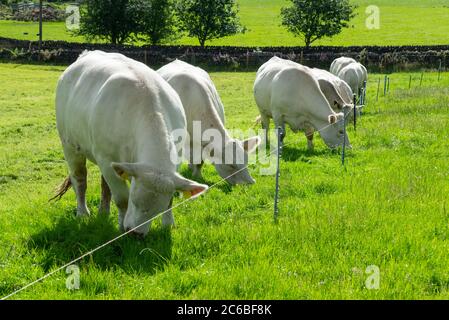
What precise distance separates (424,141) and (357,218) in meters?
6.73

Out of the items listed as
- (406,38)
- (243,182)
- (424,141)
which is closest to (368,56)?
(406,38)

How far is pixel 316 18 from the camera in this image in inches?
2371

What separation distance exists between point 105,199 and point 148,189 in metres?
2.32

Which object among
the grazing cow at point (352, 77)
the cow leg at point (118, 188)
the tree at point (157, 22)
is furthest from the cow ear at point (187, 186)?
the tree at point (157, 22)

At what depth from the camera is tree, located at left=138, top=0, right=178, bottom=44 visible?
203 ft

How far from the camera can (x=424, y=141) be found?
13.0 m

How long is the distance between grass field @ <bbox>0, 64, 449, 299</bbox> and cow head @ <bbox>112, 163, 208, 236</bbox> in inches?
12.8

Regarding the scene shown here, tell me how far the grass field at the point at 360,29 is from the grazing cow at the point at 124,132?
55.6 meters

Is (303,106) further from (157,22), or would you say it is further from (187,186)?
(157,22)

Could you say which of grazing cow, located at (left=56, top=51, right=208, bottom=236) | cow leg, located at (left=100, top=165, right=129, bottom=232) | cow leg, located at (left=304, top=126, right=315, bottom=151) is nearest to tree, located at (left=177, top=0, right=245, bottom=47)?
cow leg, located at (left=304, top=126, right=315, bottom=151)

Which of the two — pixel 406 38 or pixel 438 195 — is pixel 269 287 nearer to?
pixel 438 195

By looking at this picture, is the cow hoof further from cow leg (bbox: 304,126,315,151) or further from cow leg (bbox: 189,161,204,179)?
cow leg (bbox: 304,126,315,151)

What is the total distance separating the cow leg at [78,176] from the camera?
8.19 m

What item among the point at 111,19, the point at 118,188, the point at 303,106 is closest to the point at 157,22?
the point at 111,19
